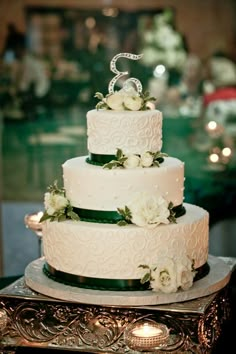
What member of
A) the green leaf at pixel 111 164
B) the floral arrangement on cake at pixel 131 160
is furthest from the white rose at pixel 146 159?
the green leaf at pixel 111 164

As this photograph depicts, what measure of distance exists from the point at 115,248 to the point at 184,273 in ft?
0.99

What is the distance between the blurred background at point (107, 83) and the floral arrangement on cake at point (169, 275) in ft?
10.2

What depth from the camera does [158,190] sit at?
4.16 metres

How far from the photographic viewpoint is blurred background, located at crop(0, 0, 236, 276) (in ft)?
24.2

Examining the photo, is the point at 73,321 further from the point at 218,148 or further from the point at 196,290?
the point at 218,148

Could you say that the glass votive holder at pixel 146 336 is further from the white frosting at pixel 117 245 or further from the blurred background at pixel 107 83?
the blurred background at pixel 107 83

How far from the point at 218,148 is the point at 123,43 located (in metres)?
1.07

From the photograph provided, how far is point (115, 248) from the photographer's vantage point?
407 centimetres

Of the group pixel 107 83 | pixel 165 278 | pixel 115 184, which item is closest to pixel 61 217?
pixel 115 184

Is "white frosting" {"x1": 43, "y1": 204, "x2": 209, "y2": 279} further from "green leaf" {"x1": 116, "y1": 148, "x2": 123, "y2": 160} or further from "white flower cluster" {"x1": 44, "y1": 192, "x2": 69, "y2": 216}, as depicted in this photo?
"green leaf" {"x1": 116, "y1": 148, "x2": 123, "y2": 160}

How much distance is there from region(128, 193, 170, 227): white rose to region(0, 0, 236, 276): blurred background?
10.3ft

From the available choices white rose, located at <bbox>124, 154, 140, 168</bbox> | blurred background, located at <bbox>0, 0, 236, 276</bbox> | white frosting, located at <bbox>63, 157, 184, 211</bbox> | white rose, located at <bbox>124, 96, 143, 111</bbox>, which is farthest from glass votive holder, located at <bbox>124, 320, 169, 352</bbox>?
blurred background, located at <bbox>0, 0, 236, 276</bbox>

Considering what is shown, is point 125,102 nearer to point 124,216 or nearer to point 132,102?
point 132,102

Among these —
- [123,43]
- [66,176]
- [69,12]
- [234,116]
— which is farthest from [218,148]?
[66,176]
